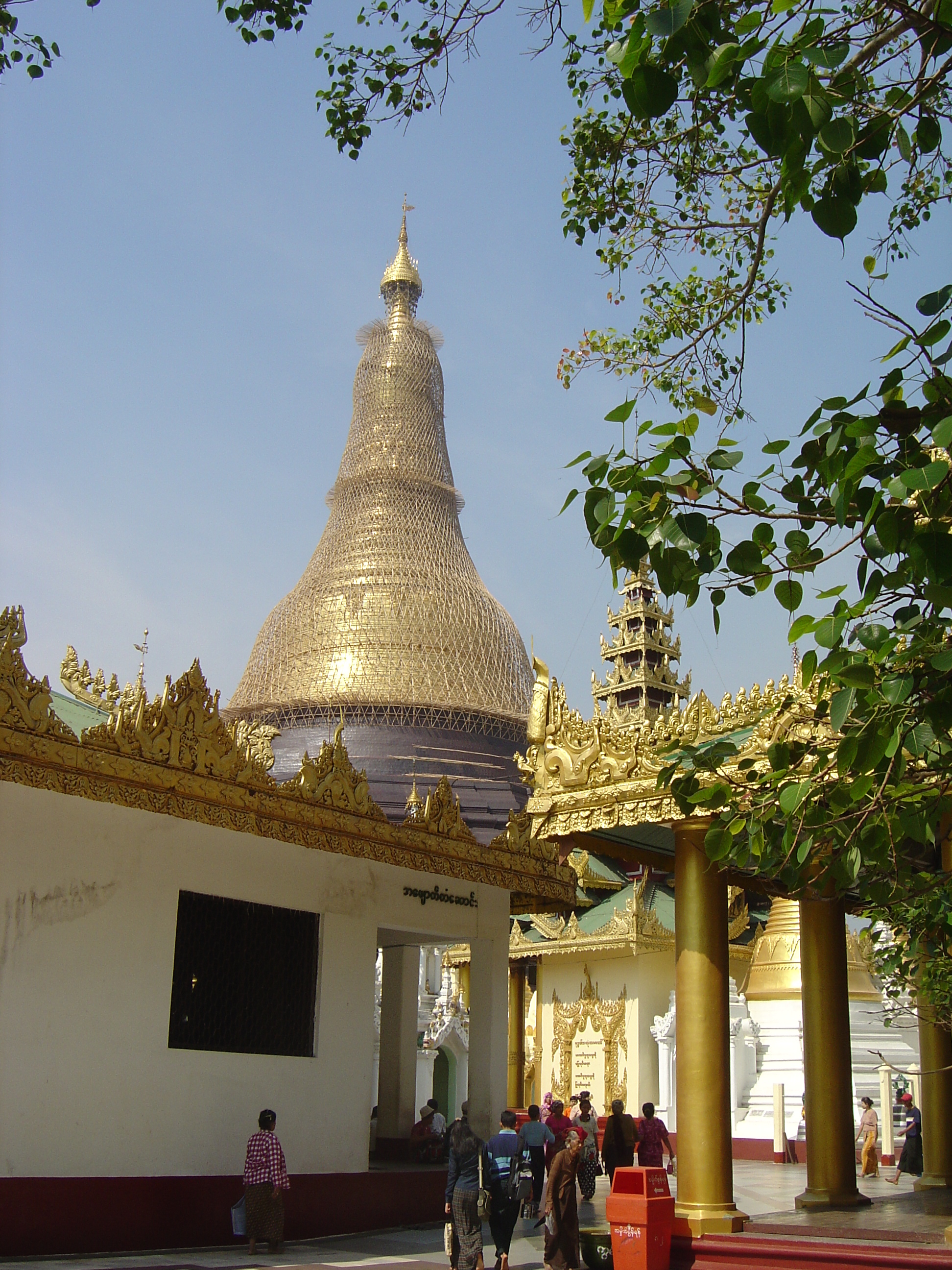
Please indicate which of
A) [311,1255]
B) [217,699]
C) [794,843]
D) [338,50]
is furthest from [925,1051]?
[338,50]

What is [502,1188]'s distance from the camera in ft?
33.9

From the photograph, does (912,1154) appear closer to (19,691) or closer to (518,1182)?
(518,1182)

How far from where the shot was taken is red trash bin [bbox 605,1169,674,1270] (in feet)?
26.9

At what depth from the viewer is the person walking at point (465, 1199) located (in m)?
9.35

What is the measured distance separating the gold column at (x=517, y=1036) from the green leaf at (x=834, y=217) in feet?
75.9

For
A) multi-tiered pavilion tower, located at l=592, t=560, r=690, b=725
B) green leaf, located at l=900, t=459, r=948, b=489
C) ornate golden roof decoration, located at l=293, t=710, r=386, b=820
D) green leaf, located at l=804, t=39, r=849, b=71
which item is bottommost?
green leaf, located at l=900, t=459, r=948, b=489

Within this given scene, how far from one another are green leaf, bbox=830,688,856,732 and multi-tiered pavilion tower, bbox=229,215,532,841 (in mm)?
34195

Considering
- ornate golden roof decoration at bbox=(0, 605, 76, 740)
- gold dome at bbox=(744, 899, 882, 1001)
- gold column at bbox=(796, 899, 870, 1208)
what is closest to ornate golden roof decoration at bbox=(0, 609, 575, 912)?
ornate golden roof decoration at bbox=(0, 605, 76, 740)

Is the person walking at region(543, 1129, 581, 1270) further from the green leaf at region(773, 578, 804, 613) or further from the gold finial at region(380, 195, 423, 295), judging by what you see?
the gold finial at region(380, 195, 423, 295)

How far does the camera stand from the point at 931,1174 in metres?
13.8

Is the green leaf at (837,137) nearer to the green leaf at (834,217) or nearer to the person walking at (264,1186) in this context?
the green leaf at (834,217)

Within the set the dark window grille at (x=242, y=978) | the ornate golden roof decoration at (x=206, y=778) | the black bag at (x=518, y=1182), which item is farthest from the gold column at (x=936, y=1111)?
the dark window grille at (x=242, y=978)

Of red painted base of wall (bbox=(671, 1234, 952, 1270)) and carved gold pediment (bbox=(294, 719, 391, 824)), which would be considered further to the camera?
carved gold pediment (bbox=(294, 719, 391, 824))

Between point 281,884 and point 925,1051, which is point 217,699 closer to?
point 281,884
